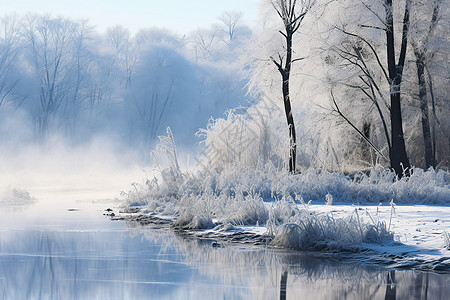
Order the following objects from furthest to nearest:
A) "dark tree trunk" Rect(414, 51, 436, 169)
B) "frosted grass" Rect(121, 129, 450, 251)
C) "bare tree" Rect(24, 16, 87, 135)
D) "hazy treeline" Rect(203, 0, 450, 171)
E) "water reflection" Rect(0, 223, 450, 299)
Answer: "bare tree" Rect(24, 16, 87, 135) < "dark tree trunk" Rect(414, 51, 436, 169) < "hazy treeline" Rect(203, 0, 450, 171) < "frosted grass" Rect(121, 129, 450, 251) < "water reflection" Rect(0, 223, 450, 299)

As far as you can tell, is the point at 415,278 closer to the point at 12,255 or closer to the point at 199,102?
the point at 12,255

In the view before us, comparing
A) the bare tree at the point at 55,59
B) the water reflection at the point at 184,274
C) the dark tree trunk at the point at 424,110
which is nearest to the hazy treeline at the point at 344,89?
the dark tree trunk at the point at 424,110

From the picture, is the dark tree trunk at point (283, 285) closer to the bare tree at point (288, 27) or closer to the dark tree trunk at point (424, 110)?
the bare tree at point (288, 27)

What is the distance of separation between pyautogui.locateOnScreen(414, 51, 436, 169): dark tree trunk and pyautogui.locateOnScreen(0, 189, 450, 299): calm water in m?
12.8

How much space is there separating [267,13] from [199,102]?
41.4 m

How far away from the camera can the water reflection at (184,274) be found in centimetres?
746

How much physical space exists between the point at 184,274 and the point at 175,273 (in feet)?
0.45

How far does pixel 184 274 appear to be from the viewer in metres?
8.63

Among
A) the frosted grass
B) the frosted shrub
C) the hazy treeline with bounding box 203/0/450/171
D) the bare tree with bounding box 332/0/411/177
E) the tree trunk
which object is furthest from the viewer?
the tree trunk

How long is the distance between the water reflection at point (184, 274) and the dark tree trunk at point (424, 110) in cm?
1329

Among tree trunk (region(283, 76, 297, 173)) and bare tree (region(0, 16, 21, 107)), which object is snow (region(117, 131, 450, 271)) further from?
bare tree (region(0, 16, 21, 107))

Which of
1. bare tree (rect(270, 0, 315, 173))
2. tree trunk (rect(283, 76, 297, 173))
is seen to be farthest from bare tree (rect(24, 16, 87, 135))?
tree trunk (rect(283, 76, 297, 173))

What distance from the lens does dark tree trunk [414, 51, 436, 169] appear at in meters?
22.7

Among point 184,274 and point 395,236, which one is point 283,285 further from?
point 395,236
